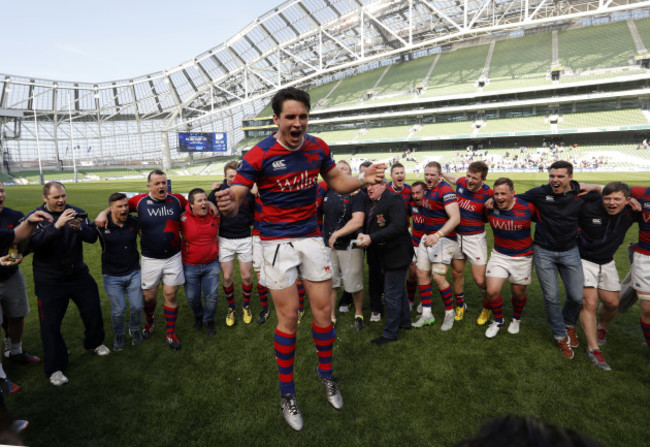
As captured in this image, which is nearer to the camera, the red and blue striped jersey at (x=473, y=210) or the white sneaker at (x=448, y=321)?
the white sneaker at (x=448, y=321)

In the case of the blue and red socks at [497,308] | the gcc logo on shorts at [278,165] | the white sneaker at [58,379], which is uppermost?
the gcc logo on shorts at [278,165]

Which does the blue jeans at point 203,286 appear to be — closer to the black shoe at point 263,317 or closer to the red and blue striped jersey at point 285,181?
the black shoe at point 263,317

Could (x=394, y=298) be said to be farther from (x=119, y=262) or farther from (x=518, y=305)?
(x=119, y=262)

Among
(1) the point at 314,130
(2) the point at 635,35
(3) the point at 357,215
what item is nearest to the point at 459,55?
(2) the point at 635,35

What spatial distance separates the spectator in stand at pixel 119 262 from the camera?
4484 millimetres

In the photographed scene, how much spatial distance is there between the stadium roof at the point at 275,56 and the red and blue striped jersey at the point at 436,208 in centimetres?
3918

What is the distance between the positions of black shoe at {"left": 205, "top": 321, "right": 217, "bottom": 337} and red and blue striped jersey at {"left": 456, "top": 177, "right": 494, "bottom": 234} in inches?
158

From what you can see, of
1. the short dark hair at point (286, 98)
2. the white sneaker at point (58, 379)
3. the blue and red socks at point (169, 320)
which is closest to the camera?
the short dark hair at point (286, 98)

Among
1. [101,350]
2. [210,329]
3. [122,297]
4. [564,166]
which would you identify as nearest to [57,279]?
[122,297]

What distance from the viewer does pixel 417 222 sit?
575cm

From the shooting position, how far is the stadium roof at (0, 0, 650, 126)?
1789 inches

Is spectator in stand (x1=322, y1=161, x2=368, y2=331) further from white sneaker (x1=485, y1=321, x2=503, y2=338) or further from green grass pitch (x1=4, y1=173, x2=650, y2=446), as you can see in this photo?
white sneaker (x1=485, y1=321, x2=503, y2=338)

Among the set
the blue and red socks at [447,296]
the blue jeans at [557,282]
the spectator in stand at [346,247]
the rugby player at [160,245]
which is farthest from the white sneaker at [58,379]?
the blue jeans at [557,282]

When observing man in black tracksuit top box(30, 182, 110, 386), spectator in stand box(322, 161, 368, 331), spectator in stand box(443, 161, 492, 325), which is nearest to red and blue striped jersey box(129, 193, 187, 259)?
man in black tracksuit top box(30, 182, 110, 386)
